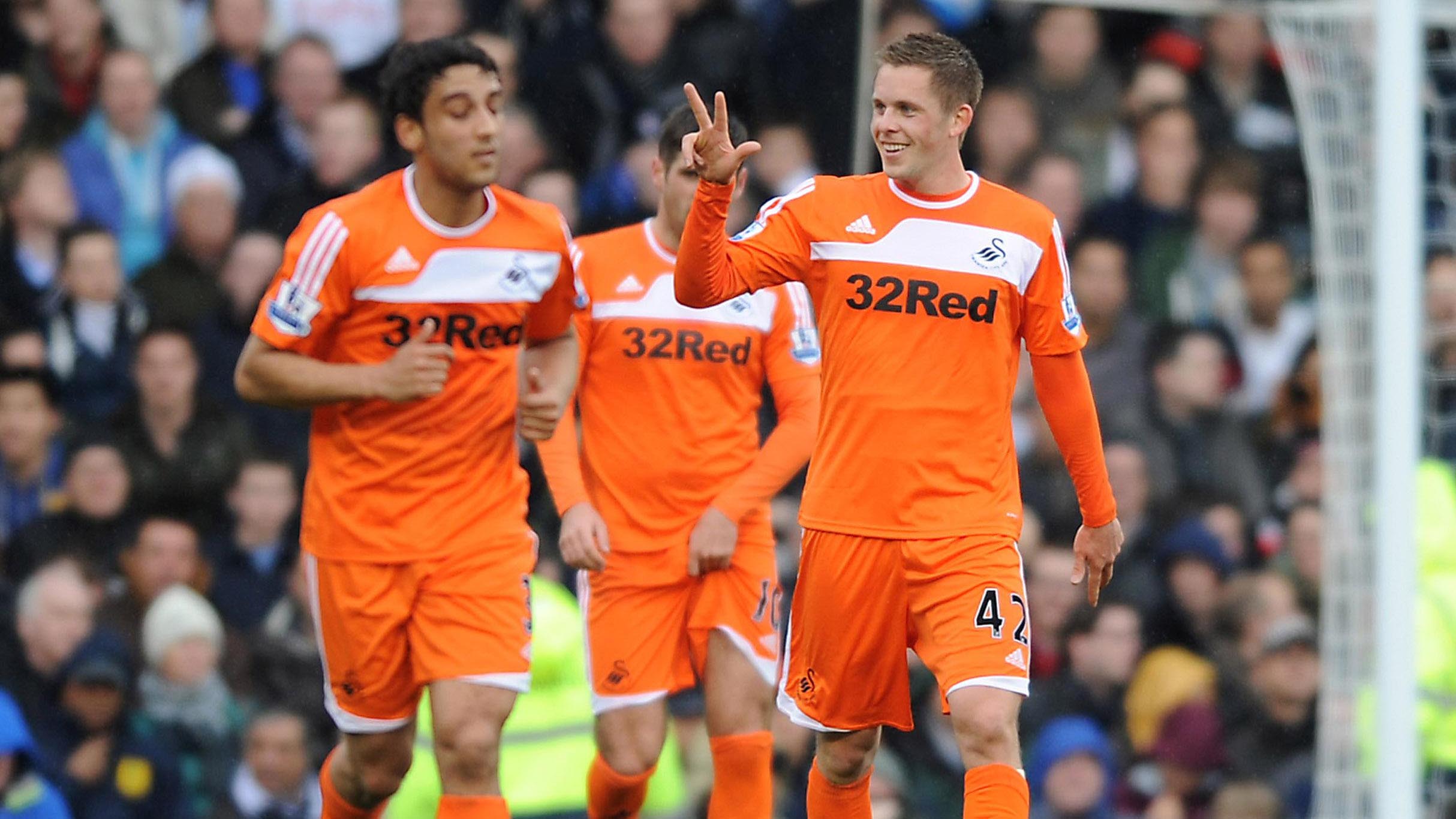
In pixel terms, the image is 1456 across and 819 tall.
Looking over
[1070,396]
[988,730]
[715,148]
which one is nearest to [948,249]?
[1070,396]

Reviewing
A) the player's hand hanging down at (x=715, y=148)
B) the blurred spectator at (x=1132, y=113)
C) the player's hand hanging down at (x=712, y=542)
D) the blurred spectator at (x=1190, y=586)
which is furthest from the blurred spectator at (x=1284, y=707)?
the player's hand hanging down at (x=715, y=148)

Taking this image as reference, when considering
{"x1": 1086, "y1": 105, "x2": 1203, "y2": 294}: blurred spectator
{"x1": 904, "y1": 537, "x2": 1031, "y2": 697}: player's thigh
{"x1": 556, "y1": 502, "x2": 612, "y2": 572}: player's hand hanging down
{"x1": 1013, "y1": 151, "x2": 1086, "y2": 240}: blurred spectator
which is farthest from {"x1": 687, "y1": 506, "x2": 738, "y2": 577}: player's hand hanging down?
{"x1": 1086, "y1": 105, "x2": 1203, "y2": 294}: blurred spectator

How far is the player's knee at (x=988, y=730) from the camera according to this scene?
509 cm

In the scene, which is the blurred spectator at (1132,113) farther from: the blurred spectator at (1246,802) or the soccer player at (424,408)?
the soccer player at (424,408)

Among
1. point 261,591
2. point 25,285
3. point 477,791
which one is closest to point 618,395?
point 477,791

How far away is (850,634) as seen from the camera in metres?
Result: 5.41

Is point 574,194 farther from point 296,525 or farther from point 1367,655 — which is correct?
point 1367,655

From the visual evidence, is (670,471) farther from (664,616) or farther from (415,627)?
(415,627)

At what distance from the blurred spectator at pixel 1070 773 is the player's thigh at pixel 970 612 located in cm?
372

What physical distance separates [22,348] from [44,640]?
122 cm

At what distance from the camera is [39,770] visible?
788 centimetres

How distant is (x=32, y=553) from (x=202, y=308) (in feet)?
4.09

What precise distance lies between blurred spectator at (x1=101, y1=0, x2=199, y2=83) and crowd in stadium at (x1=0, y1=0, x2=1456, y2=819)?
0.6 inches

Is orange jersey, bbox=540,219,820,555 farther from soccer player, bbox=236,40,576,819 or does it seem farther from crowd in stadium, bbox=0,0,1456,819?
crowd in stadium, bbox=0,0,1456,819
